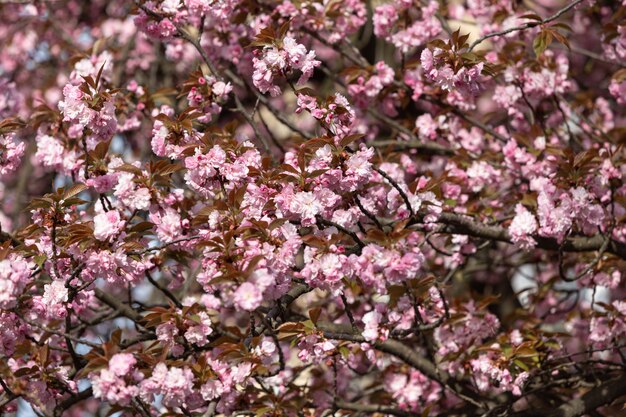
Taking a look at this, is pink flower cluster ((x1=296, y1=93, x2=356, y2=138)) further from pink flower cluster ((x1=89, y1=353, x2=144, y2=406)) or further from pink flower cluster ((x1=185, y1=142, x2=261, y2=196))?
pink flower cluster ((x1=89, y1=353, x2=144, y2=406))

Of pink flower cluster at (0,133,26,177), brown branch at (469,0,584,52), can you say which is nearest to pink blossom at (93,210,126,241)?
pink flower cluster at (0,133,26,177)

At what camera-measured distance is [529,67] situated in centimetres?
452

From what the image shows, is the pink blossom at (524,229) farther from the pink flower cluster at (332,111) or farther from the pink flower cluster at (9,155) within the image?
the pink flower cluster at (9,155)

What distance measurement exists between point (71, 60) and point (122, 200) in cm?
154

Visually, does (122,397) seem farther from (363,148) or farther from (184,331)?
(363,148)

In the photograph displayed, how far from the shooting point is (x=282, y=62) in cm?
323

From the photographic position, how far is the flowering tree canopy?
118 inches

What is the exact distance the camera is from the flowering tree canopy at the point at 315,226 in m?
3.00

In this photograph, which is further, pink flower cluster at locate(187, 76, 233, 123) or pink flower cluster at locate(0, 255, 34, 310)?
pink flower cluster at locate(187, 76, 233, 123)

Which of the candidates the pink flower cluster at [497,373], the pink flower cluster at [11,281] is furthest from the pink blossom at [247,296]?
the pink flower cluster at [497,373]

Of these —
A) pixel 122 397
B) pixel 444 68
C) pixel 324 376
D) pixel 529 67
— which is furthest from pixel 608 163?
pixel 122 397

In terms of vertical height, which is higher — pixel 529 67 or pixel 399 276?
pixel 529 67

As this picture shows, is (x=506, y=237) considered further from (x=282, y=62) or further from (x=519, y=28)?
(x=282, y=62)

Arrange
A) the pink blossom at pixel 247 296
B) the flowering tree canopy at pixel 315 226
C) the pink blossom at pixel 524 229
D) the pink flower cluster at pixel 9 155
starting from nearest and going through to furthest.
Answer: the pink blossom at pixel 247 296
the flowering tree canopy at pixel 315 226
the pink flower cluster at pixel 9 155
the pink blossom at pixel 524 229
